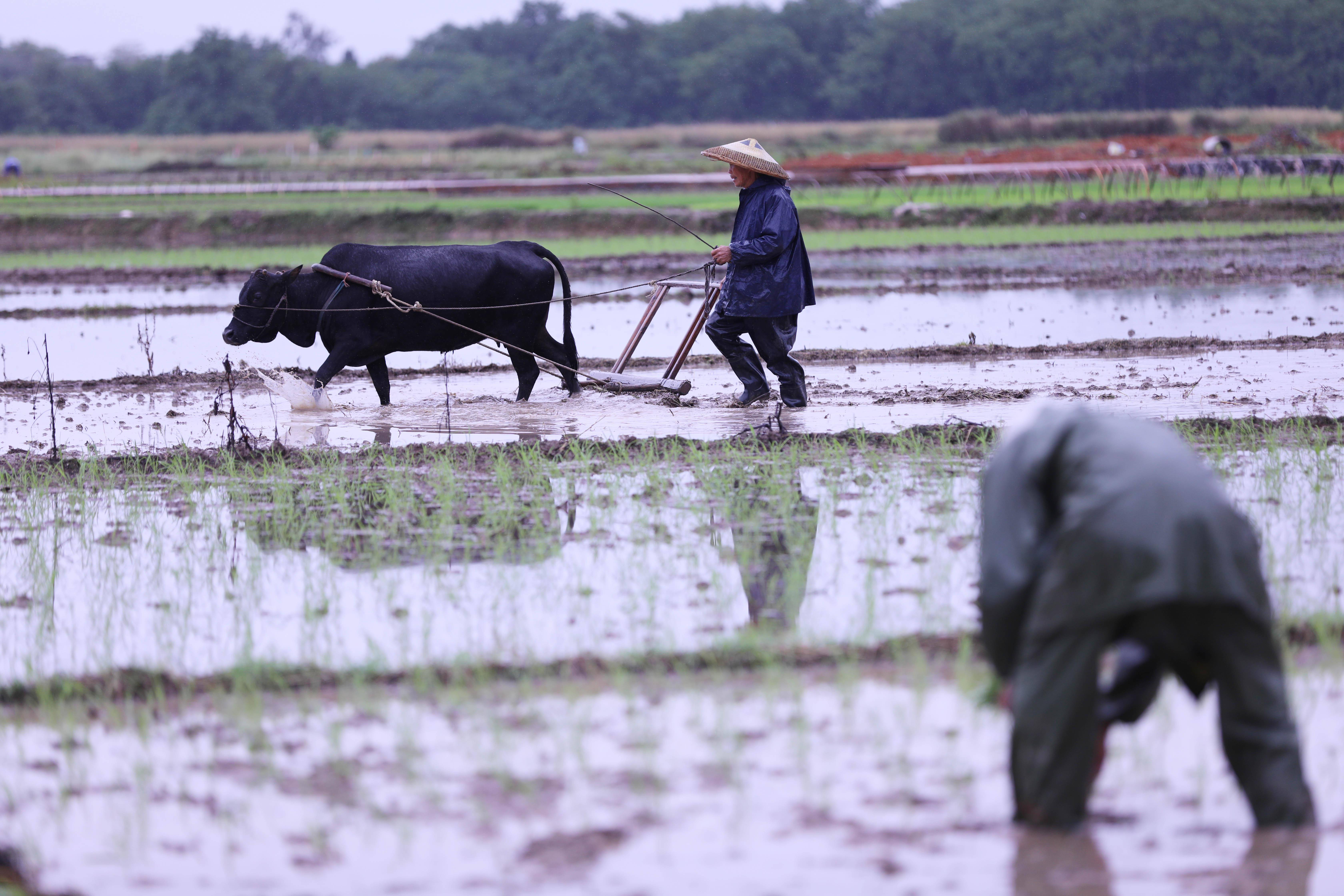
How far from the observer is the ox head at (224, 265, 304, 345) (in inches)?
332

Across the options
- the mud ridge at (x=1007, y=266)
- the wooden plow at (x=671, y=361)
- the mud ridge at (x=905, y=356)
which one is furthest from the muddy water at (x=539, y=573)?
the mud ridge at (x=1007, y=266)

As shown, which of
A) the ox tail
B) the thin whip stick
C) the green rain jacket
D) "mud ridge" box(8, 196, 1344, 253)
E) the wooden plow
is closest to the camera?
the green rain jacket

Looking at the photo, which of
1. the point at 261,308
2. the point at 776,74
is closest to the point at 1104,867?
the point at 261,308

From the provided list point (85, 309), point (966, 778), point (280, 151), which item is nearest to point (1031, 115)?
point (280, 151)

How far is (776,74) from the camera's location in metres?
64.4

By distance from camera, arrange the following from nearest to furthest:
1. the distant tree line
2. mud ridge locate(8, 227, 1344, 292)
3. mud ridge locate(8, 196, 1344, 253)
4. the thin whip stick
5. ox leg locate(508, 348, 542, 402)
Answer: the thin whip stick → ox leg locate(508, 348, 542, 402) → mud ridge locate(8, 227, 1344, 292) → mud ridge locate(8, 196, 1344, 253) → the distant tree line

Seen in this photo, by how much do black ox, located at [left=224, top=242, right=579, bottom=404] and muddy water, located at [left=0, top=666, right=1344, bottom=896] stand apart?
4769 millimetres

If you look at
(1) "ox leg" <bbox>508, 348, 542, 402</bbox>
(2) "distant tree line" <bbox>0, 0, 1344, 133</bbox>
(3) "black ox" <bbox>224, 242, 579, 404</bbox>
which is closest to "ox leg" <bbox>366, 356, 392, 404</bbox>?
(3) "black ox" <bbox>224, 242, 579, 404</bbox>

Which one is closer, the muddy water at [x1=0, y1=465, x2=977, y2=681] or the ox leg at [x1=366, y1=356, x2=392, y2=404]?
the muddy water at [x1=0, y1=465, x2=977, y2=681]

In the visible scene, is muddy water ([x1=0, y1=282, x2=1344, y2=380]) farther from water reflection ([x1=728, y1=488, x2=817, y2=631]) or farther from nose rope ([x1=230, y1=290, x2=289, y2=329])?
water reflection ([x1=728, y1=488, x2=817, y2=631])

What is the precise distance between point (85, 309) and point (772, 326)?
8.67 meters

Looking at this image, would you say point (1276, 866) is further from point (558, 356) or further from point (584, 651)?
point (558, 356)

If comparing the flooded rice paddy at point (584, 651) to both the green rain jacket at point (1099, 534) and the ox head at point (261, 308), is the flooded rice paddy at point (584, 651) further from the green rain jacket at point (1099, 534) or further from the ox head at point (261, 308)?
the ox head at point (261, 308)

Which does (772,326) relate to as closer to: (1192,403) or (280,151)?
(1192,403)
